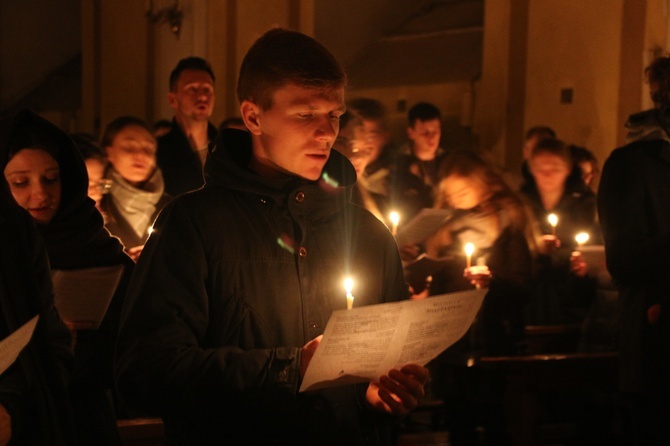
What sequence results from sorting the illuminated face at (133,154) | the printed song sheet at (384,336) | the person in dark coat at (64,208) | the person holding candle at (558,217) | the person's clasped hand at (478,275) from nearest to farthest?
the printed song sheet at (384,336), the person in dark coat at (64,208), the person's clasped hand at (478,275), the illuminated face at (133,154), the person holding candle at (558,217)

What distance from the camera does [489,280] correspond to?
5.15 meters

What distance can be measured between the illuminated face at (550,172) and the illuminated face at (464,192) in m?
1.01

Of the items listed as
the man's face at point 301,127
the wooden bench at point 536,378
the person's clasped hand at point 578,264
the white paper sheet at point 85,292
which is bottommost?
the wooden bench at point 536,378

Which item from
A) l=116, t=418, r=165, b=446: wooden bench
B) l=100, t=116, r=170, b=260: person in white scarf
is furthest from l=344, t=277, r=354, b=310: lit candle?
l=100, t=116, r=170, b=260: person in white scarf

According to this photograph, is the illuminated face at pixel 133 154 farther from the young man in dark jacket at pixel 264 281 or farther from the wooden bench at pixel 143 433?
the young man in dark jacket at pixel 264 281

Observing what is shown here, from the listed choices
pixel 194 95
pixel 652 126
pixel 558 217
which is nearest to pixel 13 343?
pixel 652 126

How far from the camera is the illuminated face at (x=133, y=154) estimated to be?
204 inches

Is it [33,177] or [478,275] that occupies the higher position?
[33,177]

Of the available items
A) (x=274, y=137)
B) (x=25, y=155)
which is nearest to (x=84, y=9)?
(x=25, y=155)

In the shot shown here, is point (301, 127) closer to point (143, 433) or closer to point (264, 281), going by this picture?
point (264, 281)

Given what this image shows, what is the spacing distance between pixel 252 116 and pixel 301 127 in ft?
0.49

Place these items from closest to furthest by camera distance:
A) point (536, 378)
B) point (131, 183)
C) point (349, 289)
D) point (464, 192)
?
point (349, 289) < point (131, 183) < point (536, 378) < point (464, 192)

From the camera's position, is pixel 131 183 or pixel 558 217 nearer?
pixel 131 183

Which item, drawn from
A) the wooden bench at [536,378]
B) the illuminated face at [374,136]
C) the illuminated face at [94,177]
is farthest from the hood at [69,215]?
the illuminated face at [374,136]
